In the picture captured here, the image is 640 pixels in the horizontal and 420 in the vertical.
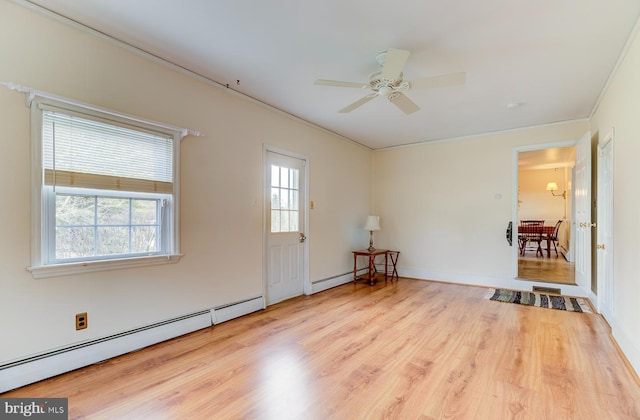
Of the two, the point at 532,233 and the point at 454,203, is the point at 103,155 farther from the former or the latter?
the point at 532,233

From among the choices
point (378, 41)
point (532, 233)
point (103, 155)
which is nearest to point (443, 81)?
point (378, 41)

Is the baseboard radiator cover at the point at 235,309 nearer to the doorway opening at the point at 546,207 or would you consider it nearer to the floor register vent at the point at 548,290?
the floor register vent at the point at 548,290

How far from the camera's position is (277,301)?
4215 millimetres

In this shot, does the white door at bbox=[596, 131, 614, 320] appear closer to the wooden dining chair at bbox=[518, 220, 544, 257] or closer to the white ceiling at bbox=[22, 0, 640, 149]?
the white ceiling at bbox=[22, 0, 640, 149]

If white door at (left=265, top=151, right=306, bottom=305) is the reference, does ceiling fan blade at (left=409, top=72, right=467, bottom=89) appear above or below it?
above

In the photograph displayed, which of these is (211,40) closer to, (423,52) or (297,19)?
(297,19)

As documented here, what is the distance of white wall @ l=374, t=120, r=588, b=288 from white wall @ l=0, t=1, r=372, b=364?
2.03 metres

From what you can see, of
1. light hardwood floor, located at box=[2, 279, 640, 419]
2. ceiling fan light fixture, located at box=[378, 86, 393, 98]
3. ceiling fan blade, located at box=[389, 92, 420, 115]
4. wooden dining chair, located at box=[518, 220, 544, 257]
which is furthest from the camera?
wooden dining chair, located at box=[518, 220, 544, 257]

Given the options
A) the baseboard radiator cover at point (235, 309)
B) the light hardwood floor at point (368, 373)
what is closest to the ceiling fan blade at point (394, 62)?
the light hardwood floor at point (368, 373)

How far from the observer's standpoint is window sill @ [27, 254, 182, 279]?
2.20 meters

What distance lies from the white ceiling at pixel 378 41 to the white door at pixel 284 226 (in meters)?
0.97

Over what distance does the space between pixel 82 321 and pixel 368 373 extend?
7.31 ft

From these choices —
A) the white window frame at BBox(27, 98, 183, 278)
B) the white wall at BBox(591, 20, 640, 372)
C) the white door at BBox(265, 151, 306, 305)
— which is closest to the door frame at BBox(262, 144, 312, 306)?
the white door at BBox(265, 151, 306, 305)

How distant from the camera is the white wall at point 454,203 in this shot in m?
5.11
